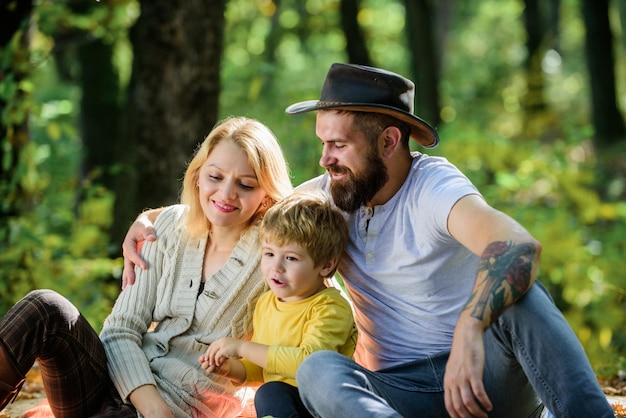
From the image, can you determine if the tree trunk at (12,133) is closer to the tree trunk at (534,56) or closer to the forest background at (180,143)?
the forest background at (180,143)

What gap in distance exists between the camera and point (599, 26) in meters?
13.6

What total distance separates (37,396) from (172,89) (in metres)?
2.59

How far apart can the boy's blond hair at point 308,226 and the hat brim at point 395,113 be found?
38 centimetres

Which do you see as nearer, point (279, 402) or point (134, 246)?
point (279, 402)

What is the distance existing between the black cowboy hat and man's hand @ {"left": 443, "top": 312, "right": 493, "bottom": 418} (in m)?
1.06

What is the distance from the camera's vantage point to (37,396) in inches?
182

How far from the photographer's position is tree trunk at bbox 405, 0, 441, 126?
10.9 meters

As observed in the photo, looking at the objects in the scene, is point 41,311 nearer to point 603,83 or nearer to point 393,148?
point 393,148

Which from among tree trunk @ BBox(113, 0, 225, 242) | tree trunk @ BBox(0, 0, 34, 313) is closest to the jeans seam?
tree trunk @ BBox(113, 0, 225, 242)

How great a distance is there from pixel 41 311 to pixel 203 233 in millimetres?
799

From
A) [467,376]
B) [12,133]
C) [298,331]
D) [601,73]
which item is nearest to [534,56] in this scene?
[601,73]

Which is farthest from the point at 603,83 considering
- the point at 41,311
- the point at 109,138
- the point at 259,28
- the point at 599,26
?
the point at 41,311

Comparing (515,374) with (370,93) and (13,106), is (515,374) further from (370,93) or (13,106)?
(13,106)

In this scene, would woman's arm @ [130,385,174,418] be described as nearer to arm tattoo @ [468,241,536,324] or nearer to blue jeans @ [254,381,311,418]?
blue jeans @ [254,381,311,418]
